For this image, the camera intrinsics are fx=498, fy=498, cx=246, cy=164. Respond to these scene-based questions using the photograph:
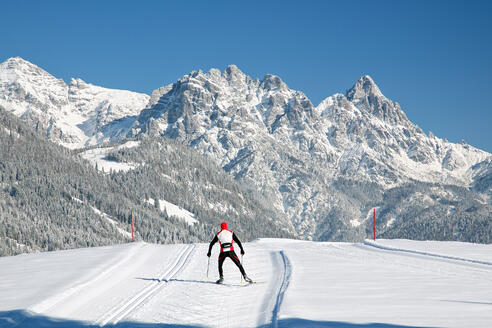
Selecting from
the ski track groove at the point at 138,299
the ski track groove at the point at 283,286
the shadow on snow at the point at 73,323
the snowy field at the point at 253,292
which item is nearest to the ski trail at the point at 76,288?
the snowy field at the point at 253,292

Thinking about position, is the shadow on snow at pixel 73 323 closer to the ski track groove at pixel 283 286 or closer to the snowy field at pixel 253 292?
the snowy field at pixel 253 292

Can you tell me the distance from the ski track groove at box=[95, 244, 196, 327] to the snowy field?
4 cm

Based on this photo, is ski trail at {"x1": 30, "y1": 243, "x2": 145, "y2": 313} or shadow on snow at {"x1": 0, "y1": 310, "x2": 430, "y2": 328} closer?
shadow on snow at {"x1": 0, "y1": 310, "x2": 430, "y2": 328}

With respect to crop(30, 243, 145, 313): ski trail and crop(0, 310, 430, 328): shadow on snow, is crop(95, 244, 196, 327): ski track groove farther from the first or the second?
crop(30, 243, 145, 313): ski trail

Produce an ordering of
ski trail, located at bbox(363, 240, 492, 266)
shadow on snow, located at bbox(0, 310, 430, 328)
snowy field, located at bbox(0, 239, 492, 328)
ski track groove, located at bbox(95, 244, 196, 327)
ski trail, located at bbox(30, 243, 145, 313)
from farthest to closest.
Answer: ski trail, located at bbox(363, 240, 492, 266), ski trail, located at bbox(30, 243, 145, 313), ski track groove, located at bbox(95, 244, 196, 327), snowy field, located at bbox(0, 239, 492, 328), shadow on snow, located at bbox(0, 310, 430, 328)

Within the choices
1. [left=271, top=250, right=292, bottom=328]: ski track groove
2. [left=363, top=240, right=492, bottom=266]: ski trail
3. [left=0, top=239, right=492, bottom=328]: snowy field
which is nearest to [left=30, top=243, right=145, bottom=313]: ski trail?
[left=0, top=239, right=492, bottom=328]: snowy field

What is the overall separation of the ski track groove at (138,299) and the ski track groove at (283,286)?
4420mm

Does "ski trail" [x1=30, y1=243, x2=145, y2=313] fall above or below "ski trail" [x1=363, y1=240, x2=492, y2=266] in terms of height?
below

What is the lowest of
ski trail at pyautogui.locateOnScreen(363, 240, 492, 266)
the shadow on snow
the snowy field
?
the shadow on snow

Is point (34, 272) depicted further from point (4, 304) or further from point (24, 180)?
point (24, 180)

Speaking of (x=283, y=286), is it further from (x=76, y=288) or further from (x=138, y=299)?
(x=76, y=288)

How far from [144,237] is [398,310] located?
183678mm

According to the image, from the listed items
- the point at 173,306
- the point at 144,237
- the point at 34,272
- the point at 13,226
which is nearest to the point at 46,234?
the point at 13,226

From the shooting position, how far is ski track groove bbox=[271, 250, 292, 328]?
45.6 ft
